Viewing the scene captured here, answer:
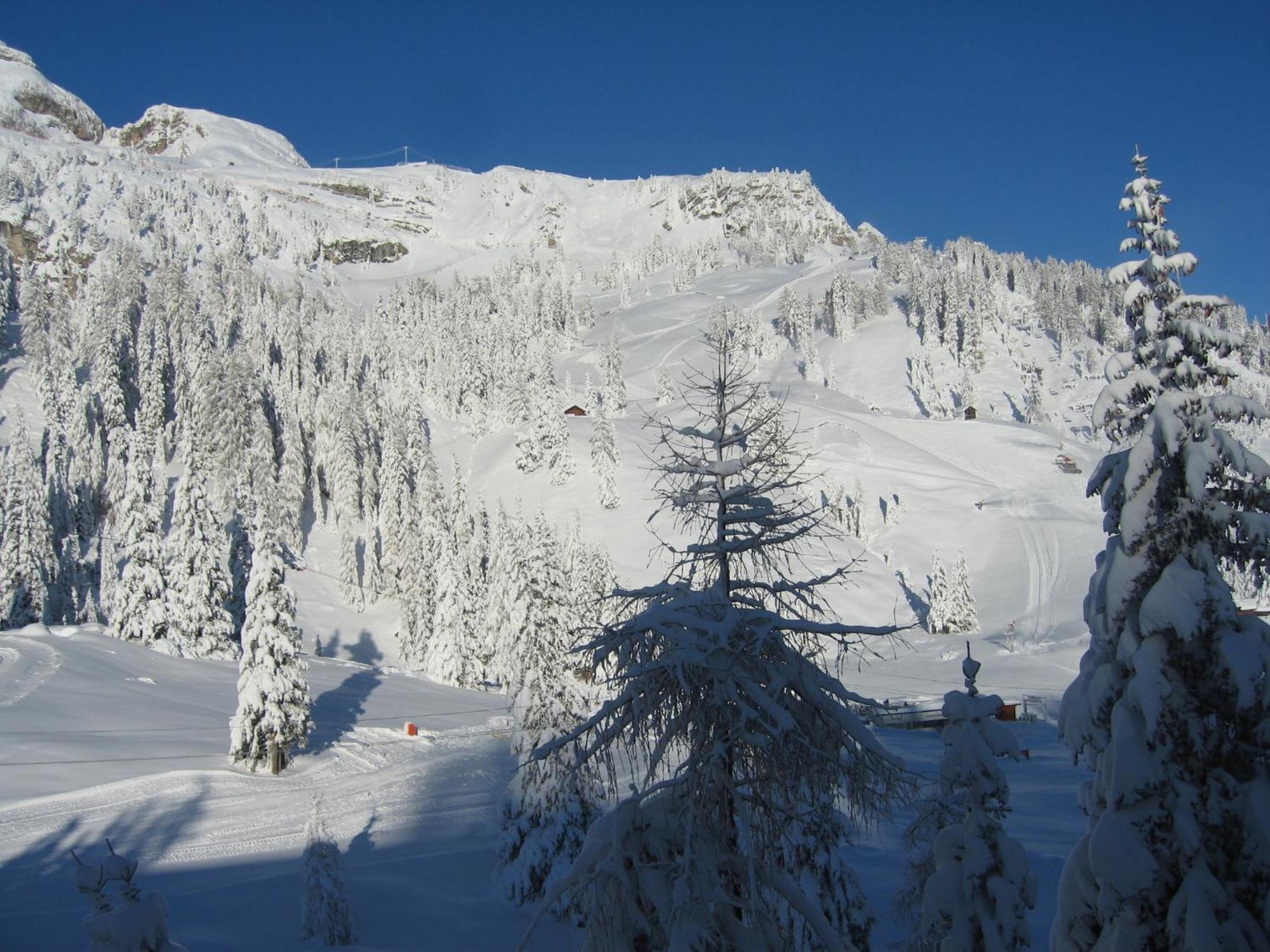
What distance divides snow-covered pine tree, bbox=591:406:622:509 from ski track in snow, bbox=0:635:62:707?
51238 mm

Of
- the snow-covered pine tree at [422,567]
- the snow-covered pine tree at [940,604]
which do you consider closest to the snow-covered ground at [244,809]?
the snow-covered pine tree at [422,567]

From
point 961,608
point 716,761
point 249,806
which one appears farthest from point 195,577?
point 961,608

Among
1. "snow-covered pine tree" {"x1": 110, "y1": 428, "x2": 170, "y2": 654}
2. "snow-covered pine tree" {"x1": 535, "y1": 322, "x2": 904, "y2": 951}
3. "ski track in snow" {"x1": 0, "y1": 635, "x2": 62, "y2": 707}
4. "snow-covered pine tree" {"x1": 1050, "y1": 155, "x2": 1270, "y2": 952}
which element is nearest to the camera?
"snow-covered pine tree" {"x1": 535, "y1": 322, "x2": 904, "y2": 951}

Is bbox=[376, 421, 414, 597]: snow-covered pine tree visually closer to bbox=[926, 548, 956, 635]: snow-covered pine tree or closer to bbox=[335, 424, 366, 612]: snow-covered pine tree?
bbox=[335, 424, 366, 612]: snow-covered pine tree

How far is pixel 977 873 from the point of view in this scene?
33.5 ft

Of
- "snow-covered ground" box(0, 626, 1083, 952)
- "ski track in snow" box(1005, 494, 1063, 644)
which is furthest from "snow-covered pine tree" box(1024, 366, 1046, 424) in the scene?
"snow-covered ground" box(0, 626, 1083, 952)

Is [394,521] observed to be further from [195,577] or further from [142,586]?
[142,586]

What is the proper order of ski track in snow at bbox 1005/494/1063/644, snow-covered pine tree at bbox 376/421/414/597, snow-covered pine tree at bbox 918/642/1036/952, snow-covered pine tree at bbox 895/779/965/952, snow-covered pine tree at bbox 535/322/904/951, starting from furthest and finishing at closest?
1. snow-covered pine tree at bbox 376/421/414/597
2. ski track in snow at bbox 1005/494/1063/644
3. snow-covered pine tree at bbox 895/779/965/952
4. snow-covered pine tree at bbox 918/642/1036/952
5. snow-covered pine tree at bbox 535/322/904/951

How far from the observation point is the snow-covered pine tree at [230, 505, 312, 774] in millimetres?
29484

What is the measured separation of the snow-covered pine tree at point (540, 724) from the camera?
21.4 metres

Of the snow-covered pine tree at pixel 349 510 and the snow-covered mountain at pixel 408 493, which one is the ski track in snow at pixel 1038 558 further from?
the snow-covered pine tree at pixel 349 510

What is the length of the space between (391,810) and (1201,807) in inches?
1070

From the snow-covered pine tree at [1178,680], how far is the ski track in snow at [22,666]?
37599mm

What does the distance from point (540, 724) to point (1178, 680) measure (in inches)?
706
